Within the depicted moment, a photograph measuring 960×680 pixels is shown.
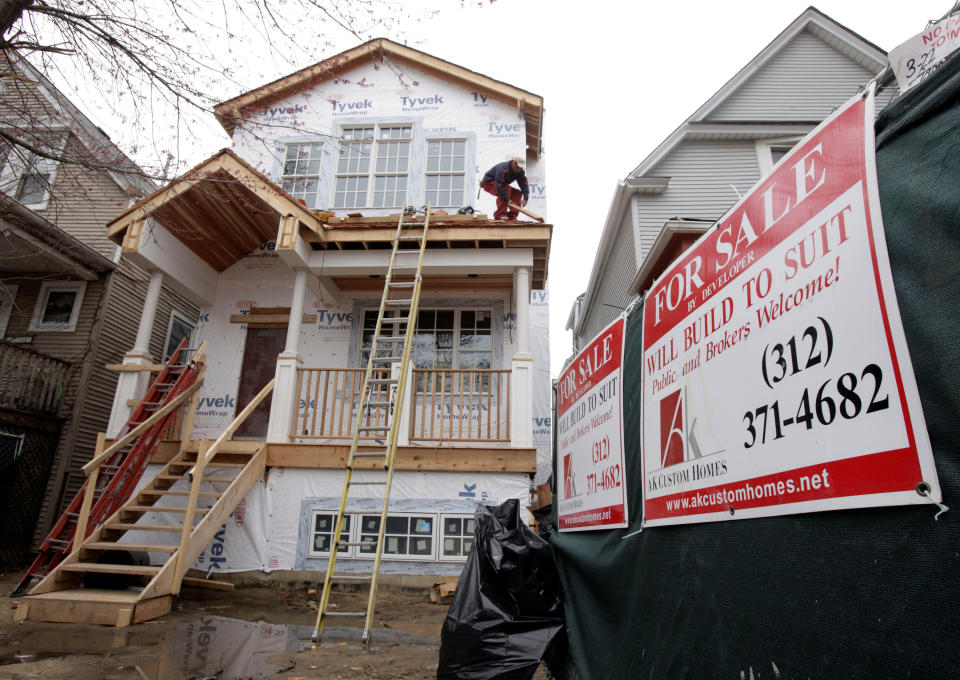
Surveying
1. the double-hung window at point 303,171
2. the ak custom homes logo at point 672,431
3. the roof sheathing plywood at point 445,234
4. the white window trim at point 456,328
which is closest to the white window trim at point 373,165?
the double-hung window at point 303,171

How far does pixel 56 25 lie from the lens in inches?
197

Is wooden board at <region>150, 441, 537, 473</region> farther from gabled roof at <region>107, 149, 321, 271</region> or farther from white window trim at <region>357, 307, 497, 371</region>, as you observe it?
gabled roof at <region>107, 149, 321, 271</region>

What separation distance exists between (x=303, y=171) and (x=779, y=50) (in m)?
10.9

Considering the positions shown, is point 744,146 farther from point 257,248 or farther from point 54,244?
point 54,244

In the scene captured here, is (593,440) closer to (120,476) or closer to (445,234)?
(445,234)

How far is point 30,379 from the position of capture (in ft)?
33.0

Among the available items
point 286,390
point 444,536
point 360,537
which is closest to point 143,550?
point 360,537

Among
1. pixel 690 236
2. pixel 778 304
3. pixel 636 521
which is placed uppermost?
pixel 690 236

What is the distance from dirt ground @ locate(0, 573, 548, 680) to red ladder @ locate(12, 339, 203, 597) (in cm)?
52

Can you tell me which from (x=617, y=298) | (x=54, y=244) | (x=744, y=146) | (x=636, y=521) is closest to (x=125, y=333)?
(x=54, y=244)

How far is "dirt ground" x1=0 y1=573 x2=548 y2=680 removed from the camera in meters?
3.85

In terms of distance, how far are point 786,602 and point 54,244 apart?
12.7m

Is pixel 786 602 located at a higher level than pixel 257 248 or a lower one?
lower

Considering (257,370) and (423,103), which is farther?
(423,103)
